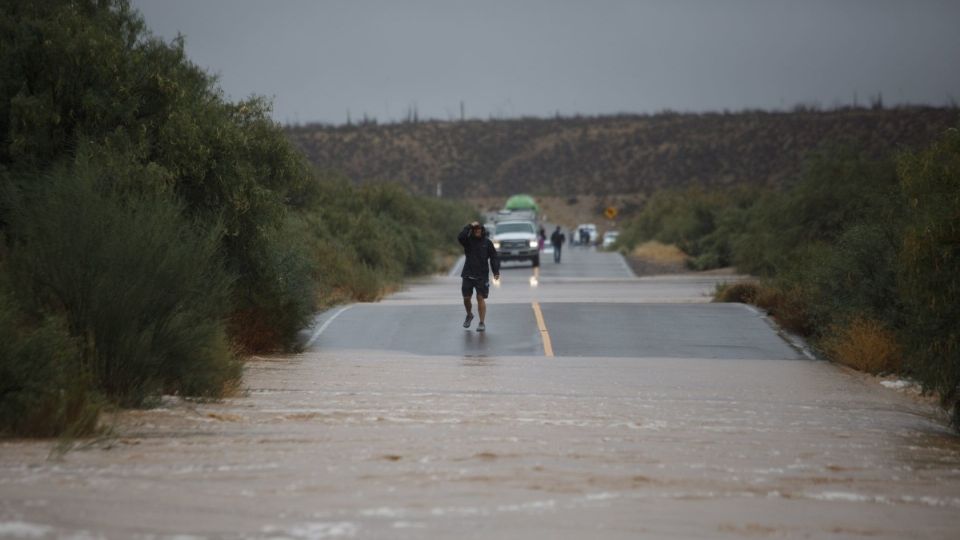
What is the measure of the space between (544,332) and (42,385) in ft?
55.6

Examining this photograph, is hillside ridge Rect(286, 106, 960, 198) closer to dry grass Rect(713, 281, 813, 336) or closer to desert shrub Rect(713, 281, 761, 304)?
desert shrub Rect(713, 281, 761, 304)

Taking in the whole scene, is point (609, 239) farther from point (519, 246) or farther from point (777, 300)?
point (777, 300)

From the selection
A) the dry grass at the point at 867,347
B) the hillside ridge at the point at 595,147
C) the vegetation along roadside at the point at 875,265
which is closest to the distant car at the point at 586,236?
the hillside ridge at the point at 595,147

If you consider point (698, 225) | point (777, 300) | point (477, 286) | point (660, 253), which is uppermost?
point (477, 286)

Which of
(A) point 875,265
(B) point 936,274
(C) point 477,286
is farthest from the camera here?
(C) point 477,286

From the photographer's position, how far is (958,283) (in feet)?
51.7

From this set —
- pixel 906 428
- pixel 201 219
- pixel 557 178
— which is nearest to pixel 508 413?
pixel 906 428

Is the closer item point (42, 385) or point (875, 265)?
point (42, 385)

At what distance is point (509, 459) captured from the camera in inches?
500

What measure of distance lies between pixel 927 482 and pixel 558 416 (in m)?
4.84

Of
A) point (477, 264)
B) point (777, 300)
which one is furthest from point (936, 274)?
point (777, 300)

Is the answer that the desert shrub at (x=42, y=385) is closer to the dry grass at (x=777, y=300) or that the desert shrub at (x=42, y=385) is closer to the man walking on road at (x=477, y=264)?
the man walking on road at (x=477, y=264)

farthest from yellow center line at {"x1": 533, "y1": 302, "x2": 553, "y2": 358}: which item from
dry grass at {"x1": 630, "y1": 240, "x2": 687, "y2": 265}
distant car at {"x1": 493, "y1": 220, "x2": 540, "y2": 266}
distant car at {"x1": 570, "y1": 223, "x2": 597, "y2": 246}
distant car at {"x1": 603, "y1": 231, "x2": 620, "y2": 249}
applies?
distant car at {"x1": 570, "y1": 223, "x2": 597, "y2": 246}

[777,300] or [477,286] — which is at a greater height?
[477,286]
